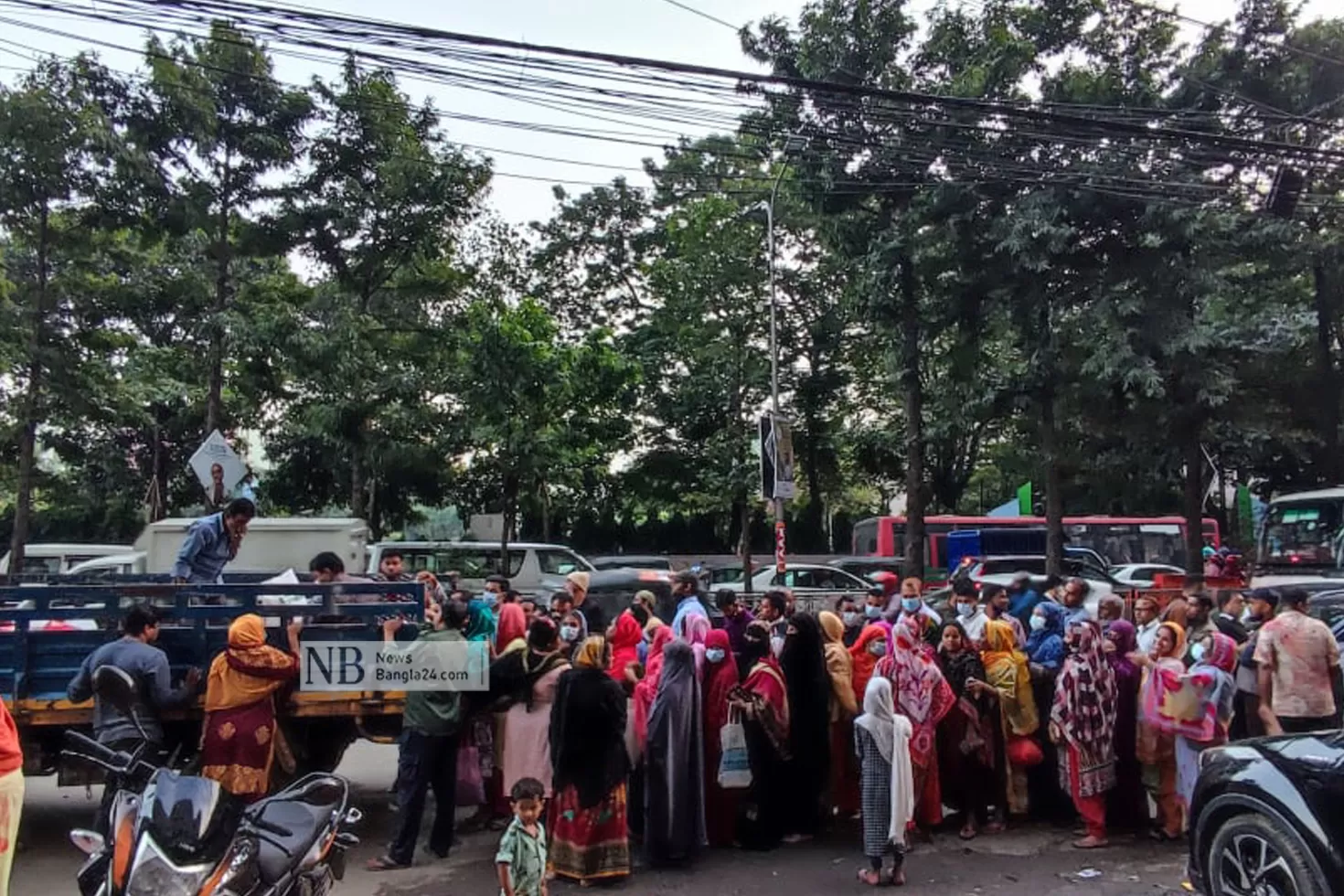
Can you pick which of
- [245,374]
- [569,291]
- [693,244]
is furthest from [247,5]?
[569,291]

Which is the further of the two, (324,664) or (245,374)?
(245,374)

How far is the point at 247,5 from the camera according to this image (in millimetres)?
7379

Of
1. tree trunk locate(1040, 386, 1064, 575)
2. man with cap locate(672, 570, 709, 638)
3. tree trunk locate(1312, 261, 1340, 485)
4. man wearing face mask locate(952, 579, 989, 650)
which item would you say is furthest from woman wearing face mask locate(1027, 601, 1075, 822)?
tree trunk locate(1312, 261, 1340, 485)

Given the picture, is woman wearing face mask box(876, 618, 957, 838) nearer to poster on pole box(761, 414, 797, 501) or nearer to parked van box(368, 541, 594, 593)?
poster on pole box(761, 414, 797, 501)

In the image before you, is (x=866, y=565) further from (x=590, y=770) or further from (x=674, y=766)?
(x=590, y=770)

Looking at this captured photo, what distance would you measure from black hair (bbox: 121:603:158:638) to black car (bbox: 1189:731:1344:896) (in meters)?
5.89

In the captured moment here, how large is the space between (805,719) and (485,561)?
14.1 m

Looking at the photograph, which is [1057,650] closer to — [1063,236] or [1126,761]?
[1126,761]

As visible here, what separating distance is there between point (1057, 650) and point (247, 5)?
7.39m

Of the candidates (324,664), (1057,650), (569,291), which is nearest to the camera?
(324,664)

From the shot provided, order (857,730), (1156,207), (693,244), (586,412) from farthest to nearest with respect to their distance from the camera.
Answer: (693,244), (586,412), (1156,207), (857,730)

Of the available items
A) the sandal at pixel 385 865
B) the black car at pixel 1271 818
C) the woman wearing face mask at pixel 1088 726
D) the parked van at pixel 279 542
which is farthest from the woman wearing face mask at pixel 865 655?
the parked van at pixel 279 542

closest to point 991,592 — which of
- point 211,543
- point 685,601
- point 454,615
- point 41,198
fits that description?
point 685,601
